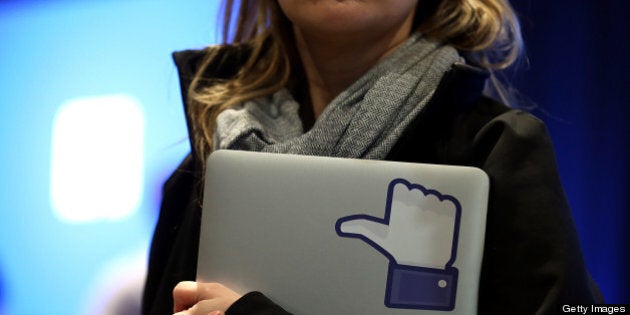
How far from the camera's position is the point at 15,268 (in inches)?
70.7

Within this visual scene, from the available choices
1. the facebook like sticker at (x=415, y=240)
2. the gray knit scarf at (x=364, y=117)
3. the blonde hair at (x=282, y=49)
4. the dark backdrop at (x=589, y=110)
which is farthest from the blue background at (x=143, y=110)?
the facebook like sticker at (x=415, y=240)

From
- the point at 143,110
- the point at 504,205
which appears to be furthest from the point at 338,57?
the point at 143,110

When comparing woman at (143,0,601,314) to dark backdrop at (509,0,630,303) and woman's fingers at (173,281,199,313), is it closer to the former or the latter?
woman's fingers at (173,281,199,313)

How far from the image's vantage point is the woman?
2.48ft

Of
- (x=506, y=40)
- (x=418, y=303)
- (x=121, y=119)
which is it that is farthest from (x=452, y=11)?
(x=121, y=119)

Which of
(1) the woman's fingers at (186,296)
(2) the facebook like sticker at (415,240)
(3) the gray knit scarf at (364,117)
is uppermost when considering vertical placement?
(3) the gray knit scarf at (364,117)

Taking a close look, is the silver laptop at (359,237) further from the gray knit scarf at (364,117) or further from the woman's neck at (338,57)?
the woman's neck at (338,57)

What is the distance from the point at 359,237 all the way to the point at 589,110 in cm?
111

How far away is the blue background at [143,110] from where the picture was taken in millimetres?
1674

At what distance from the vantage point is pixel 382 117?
2.78ft

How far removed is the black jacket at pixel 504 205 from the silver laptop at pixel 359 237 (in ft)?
0.14

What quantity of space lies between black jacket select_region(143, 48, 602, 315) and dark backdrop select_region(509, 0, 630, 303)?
829 mm

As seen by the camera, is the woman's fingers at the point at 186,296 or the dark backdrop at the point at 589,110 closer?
the woman's fingers at the point at 186,296

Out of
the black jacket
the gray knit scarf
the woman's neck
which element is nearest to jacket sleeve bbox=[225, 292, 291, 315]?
the black jacket
